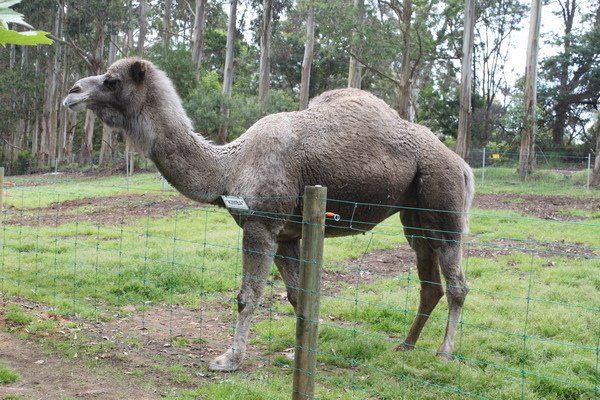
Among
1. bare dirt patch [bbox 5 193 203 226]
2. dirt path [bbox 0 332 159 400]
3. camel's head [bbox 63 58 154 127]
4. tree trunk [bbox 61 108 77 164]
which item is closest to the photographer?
Result: dirt path [bbox 0 332 159 400]

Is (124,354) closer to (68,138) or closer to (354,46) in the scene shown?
(354,46)

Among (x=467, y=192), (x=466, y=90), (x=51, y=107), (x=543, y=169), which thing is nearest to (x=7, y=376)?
(x=467, y=192)

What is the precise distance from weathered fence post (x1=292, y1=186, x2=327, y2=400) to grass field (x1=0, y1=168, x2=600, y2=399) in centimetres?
78

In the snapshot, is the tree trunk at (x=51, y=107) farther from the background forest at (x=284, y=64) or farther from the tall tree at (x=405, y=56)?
the tall tree at (x=405, y=56)

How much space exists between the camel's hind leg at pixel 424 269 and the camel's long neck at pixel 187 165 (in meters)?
1.97

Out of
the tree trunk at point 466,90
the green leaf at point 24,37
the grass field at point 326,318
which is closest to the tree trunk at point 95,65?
the tree trunk at point 466,90

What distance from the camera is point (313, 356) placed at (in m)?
3.86

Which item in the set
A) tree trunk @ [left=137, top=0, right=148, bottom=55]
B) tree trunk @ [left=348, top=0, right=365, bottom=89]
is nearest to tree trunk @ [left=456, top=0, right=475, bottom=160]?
tree trunk @ [left=348, top=0, right=365, bottom=89]

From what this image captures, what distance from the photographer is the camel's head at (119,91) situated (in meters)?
5.62

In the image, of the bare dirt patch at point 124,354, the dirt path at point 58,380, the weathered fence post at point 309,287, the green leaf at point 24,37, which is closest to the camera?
the green leaf at point 24,37

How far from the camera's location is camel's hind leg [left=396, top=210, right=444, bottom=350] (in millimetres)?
6090

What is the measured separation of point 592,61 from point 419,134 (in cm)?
3495

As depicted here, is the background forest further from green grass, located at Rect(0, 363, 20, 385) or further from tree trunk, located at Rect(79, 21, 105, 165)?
green grass, located at Rect(0, 363, 20, 385)

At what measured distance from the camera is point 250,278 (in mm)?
5363
